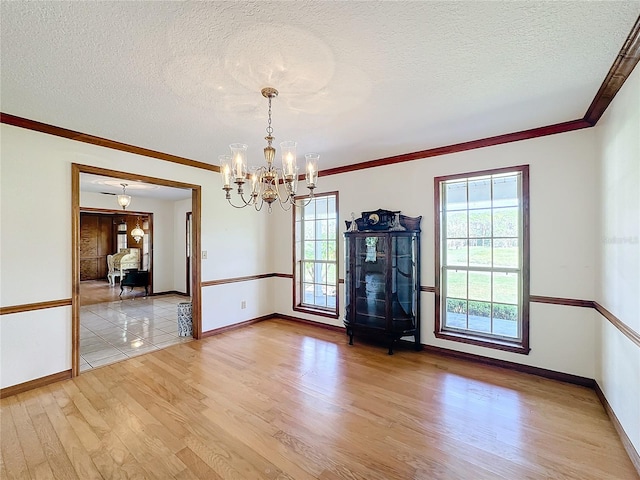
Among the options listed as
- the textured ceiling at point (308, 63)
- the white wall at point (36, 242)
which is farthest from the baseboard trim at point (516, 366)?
the white wall at point (36, 242)

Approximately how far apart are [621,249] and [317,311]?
3.69 m

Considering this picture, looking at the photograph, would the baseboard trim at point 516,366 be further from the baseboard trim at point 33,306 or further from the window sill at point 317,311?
the baseboard trim at point 33,306

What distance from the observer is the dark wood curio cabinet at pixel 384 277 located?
3.73 m

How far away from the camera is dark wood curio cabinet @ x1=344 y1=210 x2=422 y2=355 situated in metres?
3.73

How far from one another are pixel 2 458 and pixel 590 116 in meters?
5.28

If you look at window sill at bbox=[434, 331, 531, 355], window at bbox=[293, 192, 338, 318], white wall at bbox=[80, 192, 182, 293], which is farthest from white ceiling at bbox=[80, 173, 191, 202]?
window sill at bbox=[434, 331, 531, 355]

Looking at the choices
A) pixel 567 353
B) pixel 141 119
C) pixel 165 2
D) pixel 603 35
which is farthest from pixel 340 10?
pixel 567 353

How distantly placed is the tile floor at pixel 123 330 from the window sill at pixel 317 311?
1752mm

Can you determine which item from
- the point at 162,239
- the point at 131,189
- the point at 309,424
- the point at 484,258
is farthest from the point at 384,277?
the point at 162,239

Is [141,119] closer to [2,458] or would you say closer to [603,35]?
[2,458]

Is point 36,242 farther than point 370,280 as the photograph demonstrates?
No

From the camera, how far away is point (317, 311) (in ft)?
15.9

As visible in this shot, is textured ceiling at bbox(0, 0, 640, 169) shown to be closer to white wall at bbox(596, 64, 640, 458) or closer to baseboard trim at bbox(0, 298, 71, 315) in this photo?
white wall at bbox(596, 64, 640, 458)

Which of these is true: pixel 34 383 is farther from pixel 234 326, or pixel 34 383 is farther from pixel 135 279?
pixel 135 279
